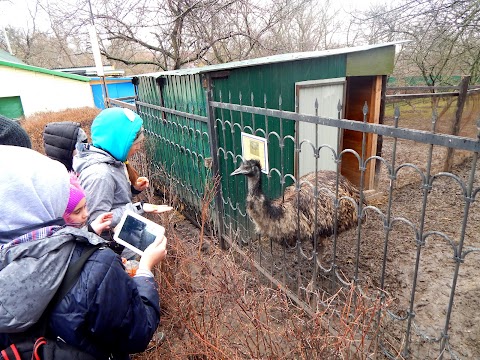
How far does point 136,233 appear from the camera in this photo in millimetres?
1988

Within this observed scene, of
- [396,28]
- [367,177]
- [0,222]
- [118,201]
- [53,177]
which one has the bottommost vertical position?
[367,177]

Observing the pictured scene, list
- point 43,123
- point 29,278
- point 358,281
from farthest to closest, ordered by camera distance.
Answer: point 43,123 < point 358,281 < point 29,278

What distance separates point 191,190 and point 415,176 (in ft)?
16.5

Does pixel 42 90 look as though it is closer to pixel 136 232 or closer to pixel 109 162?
pixel 109 162

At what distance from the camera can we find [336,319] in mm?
3156

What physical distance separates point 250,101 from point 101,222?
306cm

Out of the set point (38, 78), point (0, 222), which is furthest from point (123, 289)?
point (38, 78)

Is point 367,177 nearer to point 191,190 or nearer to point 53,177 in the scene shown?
point 191,190

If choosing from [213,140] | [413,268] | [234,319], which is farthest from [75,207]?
[413,268]

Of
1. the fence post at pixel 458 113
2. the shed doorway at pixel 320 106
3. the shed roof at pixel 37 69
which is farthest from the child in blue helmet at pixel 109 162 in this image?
the shed roof at pixel 37 69

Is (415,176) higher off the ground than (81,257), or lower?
lower

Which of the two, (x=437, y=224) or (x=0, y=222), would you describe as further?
(x=437, y=224)

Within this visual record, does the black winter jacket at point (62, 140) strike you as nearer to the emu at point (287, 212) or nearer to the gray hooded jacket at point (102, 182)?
the gray hooded jacket at point (102, 182)

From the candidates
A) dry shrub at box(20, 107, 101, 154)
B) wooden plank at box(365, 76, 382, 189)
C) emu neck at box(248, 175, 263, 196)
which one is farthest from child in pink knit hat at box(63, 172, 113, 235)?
dry shrub at box(20, 107, 101, 154)
